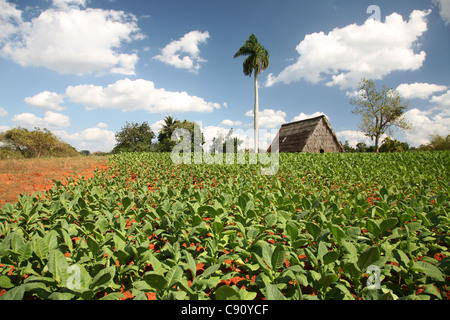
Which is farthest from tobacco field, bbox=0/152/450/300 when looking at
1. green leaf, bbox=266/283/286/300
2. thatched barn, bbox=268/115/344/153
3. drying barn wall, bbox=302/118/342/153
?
thatched barn, bbox=268/115/344/153

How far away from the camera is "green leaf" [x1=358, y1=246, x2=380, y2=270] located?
70.4 inches

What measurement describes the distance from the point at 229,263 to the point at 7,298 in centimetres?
191

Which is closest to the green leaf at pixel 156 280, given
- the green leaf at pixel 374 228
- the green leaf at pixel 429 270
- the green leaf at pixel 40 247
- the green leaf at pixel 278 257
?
the green leaf at pixel 278 257

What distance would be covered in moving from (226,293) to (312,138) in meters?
25.9

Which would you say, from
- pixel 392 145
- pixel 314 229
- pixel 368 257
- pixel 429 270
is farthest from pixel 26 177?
pixel 392 145

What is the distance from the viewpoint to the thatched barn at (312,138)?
25016mm

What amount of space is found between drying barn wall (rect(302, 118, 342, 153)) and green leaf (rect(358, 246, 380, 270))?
79.0 feet

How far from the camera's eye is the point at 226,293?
155 centimetres

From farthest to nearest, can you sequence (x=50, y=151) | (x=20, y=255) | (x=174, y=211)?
(x=50, y=151)
(x=174, y=211)
(x=20, y=255)

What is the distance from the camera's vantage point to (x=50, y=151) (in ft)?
105

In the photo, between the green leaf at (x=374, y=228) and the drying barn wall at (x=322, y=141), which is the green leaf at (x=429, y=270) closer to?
the green leaf at (x=374, y=228)

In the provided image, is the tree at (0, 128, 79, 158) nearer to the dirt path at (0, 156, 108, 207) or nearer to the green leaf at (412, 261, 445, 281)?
the dirt path at (0, 156, 108, 207)
